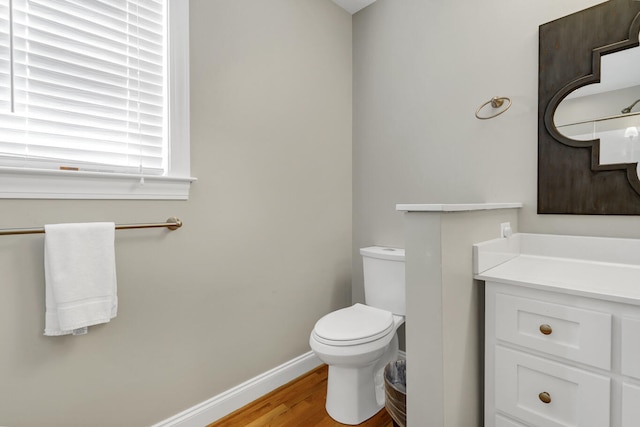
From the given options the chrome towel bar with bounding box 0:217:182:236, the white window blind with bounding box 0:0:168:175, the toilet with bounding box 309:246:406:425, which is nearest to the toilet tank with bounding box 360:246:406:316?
the toilet with bounding box 309:246:406:425

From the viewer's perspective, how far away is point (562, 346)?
1.02 metres

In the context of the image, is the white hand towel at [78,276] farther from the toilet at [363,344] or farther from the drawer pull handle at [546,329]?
the drawer pull handle at [546,329]

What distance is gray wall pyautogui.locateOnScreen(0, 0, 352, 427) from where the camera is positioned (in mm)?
1141

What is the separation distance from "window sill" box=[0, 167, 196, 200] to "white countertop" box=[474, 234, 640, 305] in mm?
1341

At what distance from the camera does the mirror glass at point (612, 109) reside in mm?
1292

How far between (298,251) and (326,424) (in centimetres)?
95

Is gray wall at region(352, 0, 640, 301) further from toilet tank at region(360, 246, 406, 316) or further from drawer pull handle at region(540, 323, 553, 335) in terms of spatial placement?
drawer pull handle at region(540, 323, 553, 335)

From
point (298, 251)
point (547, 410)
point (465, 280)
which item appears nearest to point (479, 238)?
point (465, 280)

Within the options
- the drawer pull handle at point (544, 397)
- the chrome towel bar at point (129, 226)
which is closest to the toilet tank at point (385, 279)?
the drawer pull handle at point (544, 397)

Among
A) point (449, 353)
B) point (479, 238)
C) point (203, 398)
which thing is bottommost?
point (203, 398)

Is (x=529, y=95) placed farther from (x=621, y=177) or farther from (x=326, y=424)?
(x=326, y=424)

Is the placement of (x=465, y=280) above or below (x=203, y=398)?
above

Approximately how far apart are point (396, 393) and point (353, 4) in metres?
2.47

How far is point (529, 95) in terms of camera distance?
1.55 meters
